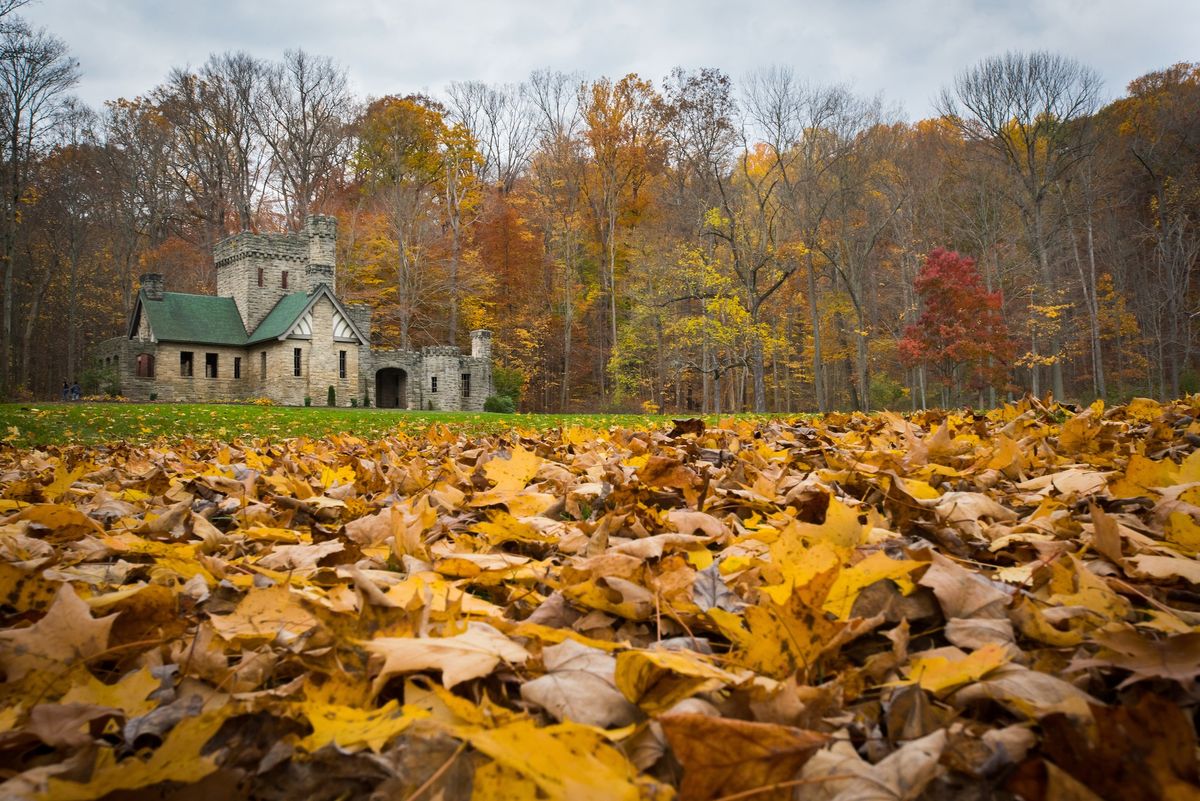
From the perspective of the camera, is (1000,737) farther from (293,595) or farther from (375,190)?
(375,190)

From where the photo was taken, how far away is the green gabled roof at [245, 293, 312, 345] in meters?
33.5

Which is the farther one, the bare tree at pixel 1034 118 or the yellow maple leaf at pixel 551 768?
the bare tree at pixel 1034 118

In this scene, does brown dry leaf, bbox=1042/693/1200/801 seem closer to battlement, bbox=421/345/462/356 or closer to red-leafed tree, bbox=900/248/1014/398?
red-leafed tree, bbox=900/248/1014/398

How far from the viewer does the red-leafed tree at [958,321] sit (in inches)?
949

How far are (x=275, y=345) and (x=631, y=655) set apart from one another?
36.7m

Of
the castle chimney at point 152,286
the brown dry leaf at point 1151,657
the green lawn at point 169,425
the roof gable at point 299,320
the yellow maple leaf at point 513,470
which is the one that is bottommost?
the green lawn at point 169,425

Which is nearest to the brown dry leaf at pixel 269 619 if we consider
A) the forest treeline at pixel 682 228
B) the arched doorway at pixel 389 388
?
the forest treeline at pixel 682 228

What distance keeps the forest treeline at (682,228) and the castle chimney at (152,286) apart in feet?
9.56

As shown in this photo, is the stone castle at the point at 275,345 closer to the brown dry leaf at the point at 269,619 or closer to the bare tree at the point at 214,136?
the bare tree at the point at 214,136

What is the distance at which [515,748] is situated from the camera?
2.10 ft

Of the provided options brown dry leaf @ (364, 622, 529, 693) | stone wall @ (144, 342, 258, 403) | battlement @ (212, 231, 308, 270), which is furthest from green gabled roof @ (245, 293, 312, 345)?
brown dry leaf @ (364, 622, 529, 693)

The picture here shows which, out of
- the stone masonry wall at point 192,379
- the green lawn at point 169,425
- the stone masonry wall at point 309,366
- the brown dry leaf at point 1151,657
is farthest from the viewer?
the stone masonry wall at point 309,366

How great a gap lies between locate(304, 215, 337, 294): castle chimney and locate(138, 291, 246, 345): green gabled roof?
187 inches

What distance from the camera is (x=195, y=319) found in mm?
34531
